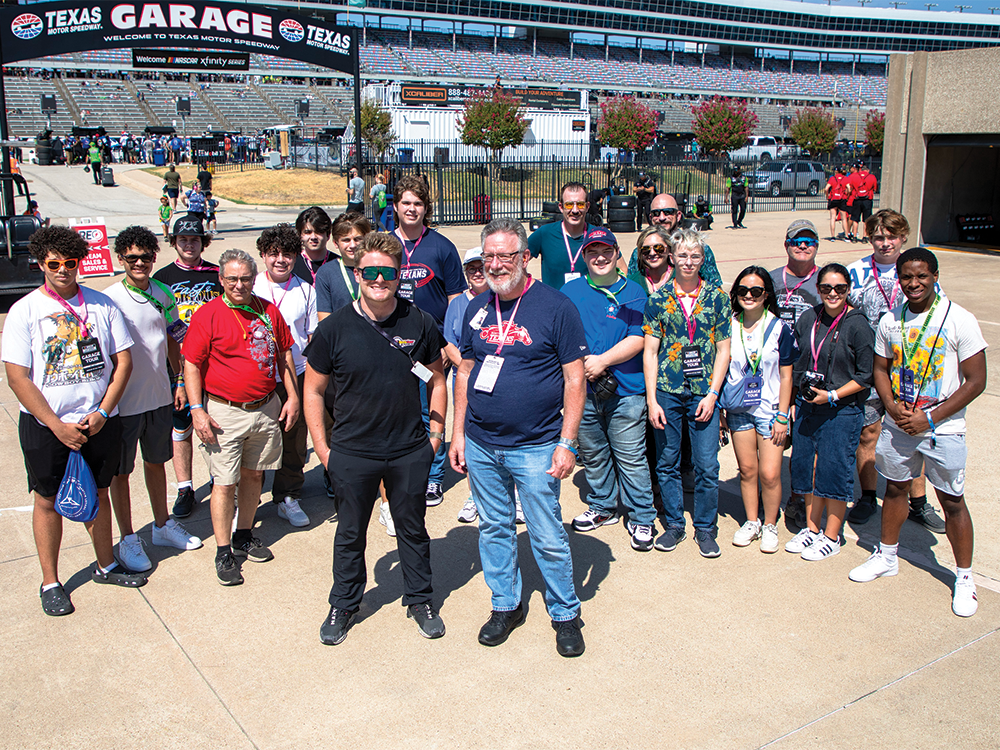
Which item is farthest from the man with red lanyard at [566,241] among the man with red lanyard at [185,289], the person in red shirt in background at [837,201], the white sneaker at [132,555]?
the person in red shirt in background at [837,201]

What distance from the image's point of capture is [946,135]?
1605cm

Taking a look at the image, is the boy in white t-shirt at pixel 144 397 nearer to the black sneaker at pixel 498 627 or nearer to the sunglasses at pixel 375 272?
the sunglasses at pixel 375 272

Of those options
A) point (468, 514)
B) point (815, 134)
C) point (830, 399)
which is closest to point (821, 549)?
point (830, 399)

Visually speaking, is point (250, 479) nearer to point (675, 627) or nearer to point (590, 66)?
point (675, 627)

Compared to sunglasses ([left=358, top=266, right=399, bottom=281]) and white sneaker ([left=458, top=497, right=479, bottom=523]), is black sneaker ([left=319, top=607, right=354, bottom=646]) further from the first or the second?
sunglasses ([left=358, top=266, right=399, bottom=281])

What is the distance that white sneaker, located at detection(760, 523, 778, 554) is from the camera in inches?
186

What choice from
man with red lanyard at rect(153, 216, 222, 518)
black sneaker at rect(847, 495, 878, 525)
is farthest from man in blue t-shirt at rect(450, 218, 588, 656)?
black sneaker at rect(847, 495, 878, 525)

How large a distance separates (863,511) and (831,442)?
0.93 meters

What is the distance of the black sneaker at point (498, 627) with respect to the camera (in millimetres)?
3852

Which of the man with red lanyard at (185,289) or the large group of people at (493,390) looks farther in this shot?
the man with red lanyard at (185,289)

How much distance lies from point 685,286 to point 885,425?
1261 mm

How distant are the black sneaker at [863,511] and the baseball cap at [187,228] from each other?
442 cm

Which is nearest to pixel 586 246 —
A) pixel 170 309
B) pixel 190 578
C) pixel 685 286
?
pixel 685 286

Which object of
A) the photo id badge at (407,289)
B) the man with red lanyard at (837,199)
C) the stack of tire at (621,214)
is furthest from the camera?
the stack of tire at (621,214)
